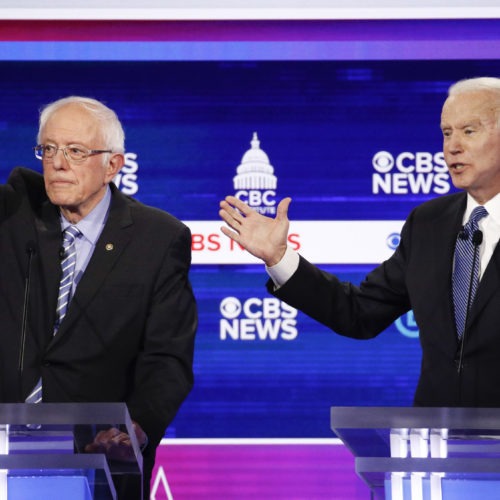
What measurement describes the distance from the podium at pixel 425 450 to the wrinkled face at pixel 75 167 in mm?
1339

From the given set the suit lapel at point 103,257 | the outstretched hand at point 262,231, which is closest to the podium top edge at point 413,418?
the outstretched hand at point 262,231

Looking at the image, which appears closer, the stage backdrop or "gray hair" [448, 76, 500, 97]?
"gray hair" [448, 76, 500, 97]

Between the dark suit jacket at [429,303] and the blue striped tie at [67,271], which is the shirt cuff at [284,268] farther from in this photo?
the blue striped tie at [67,271]

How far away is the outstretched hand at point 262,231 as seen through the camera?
2945 mm

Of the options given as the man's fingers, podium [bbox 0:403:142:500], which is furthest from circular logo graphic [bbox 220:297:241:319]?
podium [bbox 0:403:142:500]

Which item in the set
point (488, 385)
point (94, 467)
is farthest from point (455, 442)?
point (488, 385)

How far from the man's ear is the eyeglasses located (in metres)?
0.09

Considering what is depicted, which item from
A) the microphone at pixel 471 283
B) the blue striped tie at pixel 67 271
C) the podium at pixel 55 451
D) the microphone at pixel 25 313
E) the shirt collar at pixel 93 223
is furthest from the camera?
the shirt collar at pixel 93 223

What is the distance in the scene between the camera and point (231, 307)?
3992 millimetres

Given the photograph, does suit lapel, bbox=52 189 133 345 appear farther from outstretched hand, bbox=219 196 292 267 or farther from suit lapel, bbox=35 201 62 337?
outstretched hand, bbox=219 196 292 267

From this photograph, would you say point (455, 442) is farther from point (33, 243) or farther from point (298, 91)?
point (298, 91)

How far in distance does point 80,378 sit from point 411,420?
1300mm

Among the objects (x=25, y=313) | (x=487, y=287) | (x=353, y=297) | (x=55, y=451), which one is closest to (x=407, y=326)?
(x=353, y=297)

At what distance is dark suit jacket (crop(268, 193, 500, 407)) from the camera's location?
9.43 feet
